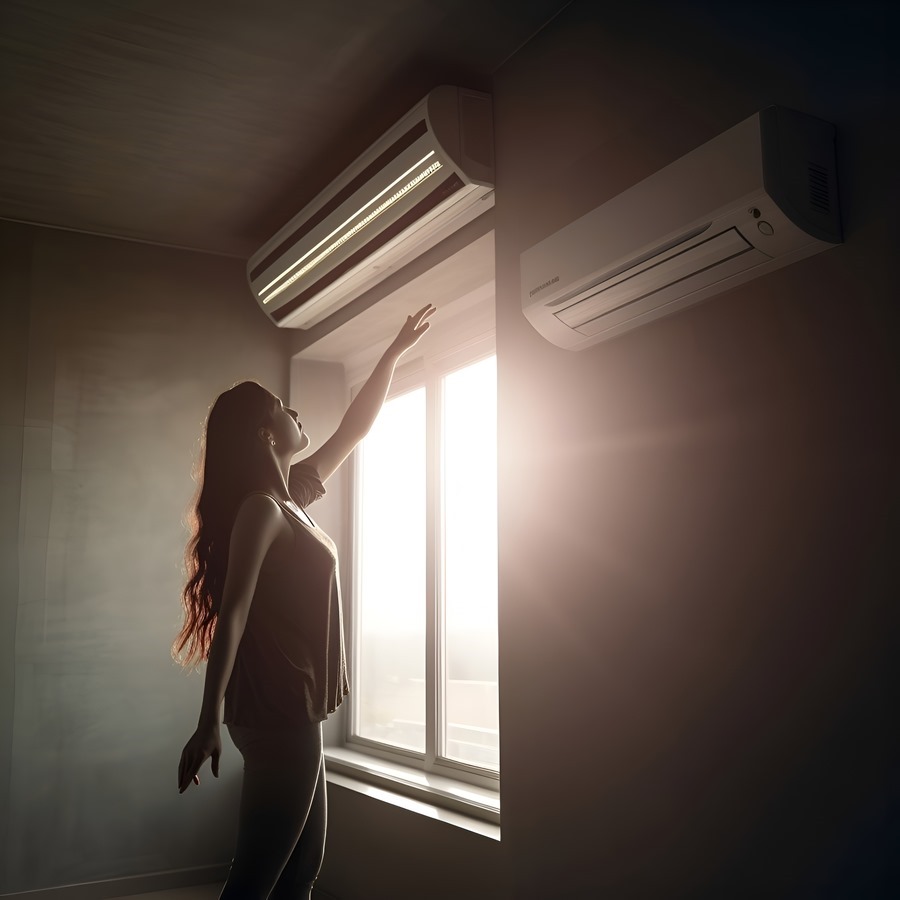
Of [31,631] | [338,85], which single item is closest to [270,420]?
[338,85]

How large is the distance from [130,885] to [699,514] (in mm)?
2732

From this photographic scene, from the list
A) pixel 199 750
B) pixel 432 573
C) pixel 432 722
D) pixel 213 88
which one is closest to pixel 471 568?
pixel 432 573

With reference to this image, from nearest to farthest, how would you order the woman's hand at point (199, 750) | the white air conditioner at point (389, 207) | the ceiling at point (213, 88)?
1. the woman's hand at point (199, 750)
2. the ceiling at point (213, 88)
3. the white air conditioner at point (389, 207)

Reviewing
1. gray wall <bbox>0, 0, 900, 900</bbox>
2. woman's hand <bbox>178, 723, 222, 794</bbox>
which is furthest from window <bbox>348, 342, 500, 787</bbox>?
woman's hand <bbox>178, 723, 222, 794</bbox>

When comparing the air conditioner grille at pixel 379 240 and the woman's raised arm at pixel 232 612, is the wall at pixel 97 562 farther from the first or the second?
the woman's raised arm at pixel 232 612

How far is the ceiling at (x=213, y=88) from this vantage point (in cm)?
229

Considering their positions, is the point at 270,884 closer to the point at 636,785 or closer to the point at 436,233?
the point at 636,785

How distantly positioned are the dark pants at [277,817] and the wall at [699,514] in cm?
54

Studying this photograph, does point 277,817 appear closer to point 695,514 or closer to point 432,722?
point 695,514

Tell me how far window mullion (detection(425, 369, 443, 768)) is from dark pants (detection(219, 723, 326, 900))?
4.03 ft

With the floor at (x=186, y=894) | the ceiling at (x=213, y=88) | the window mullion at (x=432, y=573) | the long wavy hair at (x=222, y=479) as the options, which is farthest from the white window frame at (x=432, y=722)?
the long wavy hair at (x=222, y=479)

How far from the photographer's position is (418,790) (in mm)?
2932

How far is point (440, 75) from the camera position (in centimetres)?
256

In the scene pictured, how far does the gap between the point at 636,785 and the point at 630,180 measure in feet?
4.20
